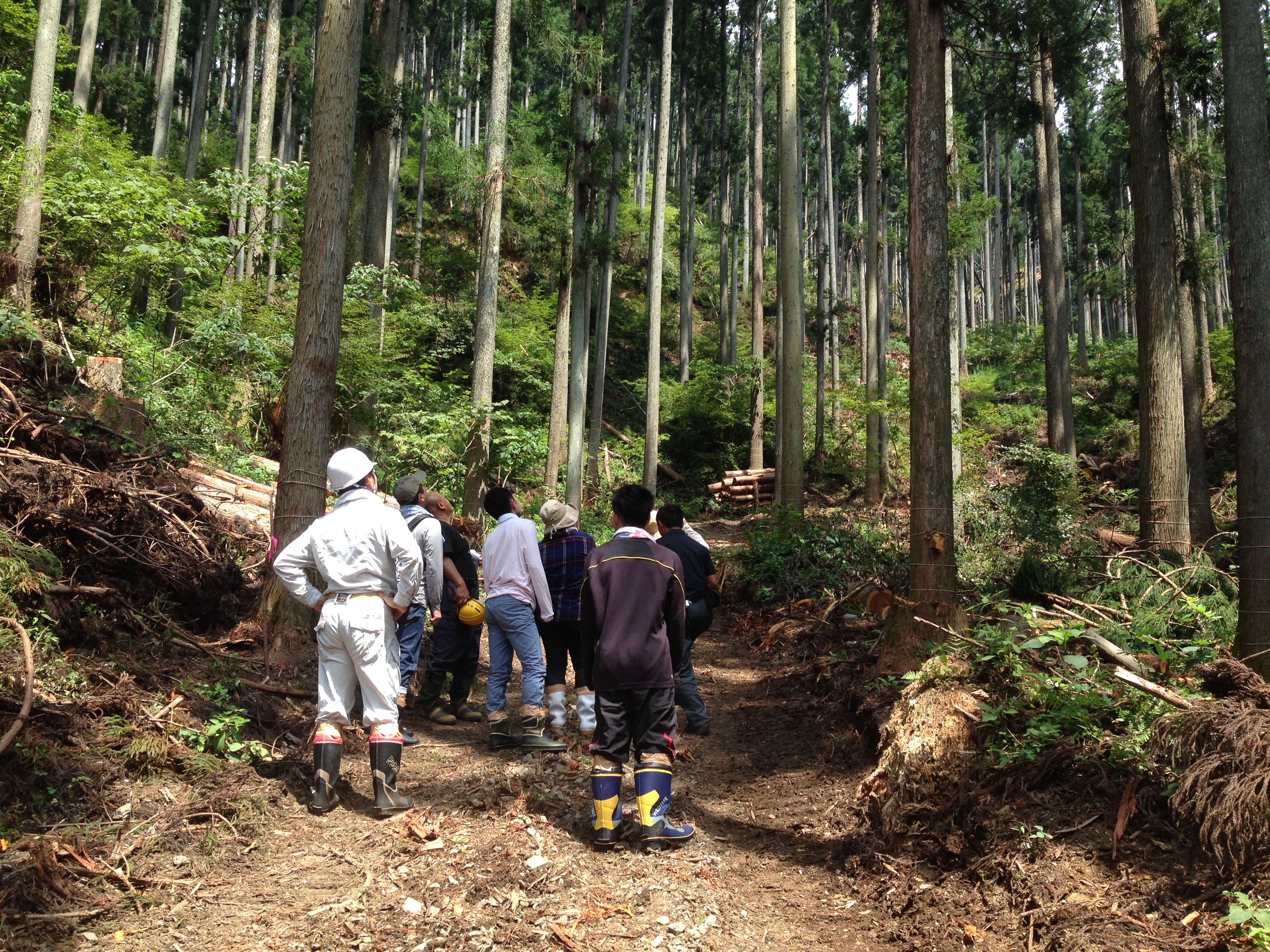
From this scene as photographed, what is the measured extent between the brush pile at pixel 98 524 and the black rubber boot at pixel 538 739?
2.66m

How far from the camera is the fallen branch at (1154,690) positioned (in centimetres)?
412

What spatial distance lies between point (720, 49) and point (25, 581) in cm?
3829

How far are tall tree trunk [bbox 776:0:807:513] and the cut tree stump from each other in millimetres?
7671

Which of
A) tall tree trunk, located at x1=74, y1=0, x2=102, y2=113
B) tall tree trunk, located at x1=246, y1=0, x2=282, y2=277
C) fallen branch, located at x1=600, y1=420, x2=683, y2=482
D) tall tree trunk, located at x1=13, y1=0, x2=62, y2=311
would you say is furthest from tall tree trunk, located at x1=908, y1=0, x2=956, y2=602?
fallen branch, located at x1=600, y1=420, x2=683, y2=482

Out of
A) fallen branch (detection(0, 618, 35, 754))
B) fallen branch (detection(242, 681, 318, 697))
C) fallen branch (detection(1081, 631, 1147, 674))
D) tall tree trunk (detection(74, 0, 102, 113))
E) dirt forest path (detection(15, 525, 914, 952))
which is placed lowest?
dirt forest path (detection(15, 525, 914, 952))

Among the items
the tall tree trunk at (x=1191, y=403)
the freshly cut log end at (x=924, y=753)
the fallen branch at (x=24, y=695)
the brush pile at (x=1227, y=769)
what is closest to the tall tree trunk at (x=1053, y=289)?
the tall tree trunk at (x=1191, y=403)

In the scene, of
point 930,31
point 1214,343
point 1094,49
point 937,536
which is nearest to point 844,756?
point 937,536

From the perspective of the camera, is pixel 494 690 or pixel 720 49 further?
pixel 720 49

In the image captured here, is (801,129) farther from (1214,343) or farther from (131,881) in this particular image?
(131,881)

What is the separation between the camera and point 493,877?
419 cm

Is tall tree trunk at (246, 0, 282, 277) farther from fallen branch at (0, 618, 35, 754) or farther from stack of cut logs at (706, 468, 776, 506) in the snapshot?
stack of cut logs at (706, 468, 776, 506)

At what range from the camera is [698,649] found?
450 inches

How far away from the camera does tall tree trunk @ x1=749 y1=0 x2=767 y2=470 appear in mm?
27016

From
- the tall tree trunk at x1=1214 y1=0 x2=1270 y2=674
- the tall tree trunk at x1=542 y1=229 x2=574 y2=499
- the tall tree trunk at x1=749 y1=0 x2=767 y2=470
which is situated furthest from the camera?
the tall tree trunk at x1=749 y1=0 x2=767 y2=470
